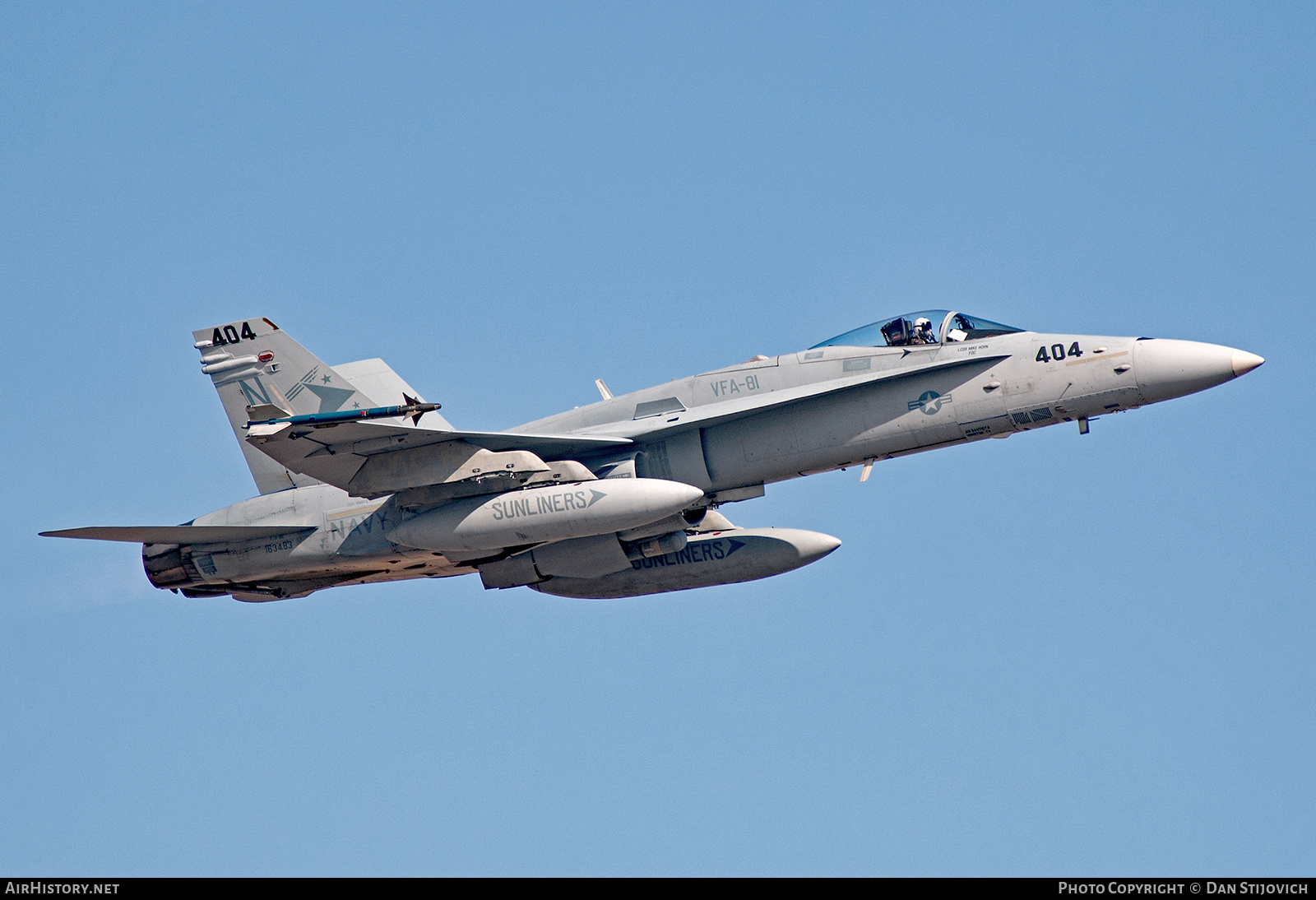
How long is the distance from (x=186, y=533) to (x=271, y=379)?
2.44 metres

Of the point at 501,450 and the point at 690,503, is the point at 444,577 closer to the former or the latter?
the point at 501,450

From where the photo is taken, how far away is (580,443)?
1809 centimetres

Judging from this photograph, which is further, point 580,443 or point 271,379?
point 271,379

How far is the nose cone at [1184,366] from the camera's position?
16.8 metres

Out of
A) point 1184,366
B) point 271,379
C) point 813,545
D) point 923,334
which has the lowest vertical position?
point 813,545

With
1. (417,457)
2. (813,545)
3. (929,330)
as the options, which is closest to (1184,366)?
(929,330)

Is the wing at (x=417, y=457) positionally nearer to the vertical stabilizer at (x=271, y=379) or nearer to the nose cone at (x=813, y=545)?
the vertical stabilizer at (x=271, y=379)

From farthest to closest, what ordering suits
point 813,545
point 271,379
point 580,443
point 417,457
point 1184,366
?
point 813,545
point 271,379
point 580,443
point 417,457
point 1184,366

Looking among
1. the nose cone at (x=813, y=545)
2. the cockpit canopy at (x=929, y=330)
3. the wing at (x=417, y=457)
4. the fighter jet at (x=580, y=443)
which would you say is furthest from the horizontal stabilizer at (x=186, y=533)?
the cockpit canopy at (x=929, y=330)

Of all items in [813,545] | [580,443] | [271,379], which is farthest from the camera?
[813,545]

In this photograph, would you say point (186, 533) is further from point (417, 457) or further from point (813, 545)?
point (813, 545)

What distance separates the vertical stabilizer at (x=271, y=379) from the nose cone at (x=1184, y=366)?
9950 millimetres

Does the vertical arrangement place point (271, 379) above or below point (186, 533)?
above
